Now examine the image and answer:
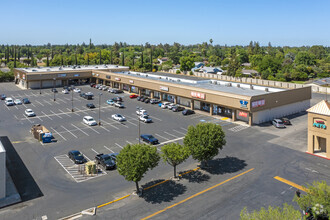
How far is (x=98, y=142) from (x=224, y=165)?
2189cm

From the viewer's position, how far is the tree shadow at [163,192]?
2947cm

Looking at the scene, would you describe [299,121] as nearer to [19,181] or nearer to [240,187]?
[240,187]

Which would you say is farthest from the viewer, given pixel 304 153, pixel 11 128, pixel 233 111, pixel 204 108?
pixel 204 108

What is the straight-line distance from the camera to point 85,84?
11050 centimetres

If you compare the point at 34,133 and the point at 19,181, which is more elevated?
the point at 34,133

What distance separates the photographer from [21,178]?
33.9 meters

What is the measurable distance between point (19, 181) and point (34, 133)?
697 inches

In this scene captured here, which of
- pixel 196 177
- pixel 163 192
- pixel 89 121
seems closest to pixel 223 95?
pixel 196 177

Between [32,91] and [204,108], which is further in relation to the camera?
[32,91]

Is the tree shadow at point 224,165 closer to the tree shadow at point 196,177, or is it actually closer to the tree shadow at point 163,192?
the tree shadow at point 196,177

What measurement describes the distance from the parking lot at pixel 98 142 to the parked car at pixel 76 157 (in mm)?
693

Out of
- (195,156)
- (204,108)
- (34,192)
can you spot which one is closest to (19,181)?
(34,192)

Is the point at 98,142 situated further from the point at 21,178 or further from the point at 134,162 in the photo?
the point at 134,162

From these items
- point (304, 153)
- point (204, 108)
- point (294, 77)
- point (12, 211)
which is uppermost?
point (294, 77)
